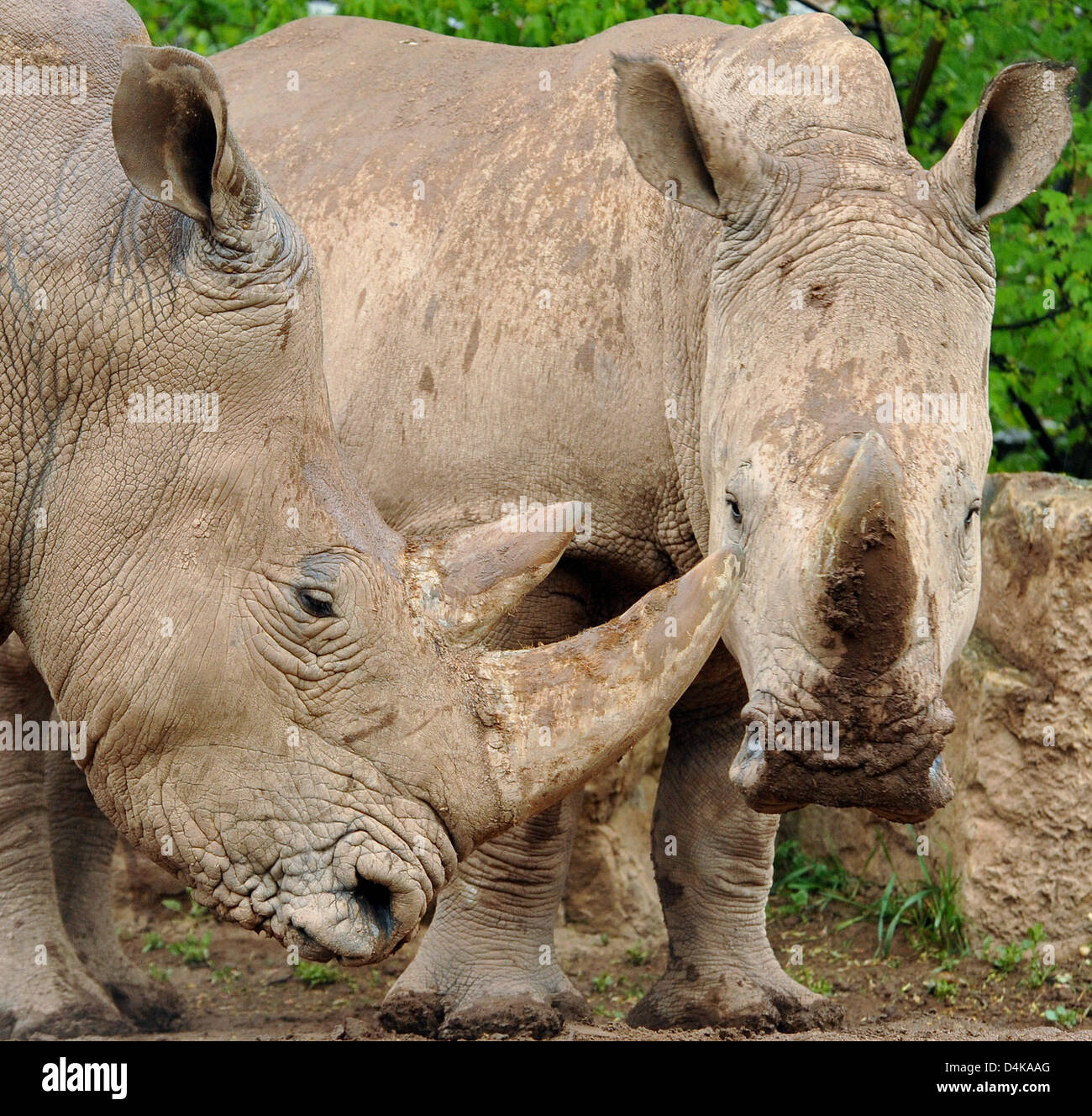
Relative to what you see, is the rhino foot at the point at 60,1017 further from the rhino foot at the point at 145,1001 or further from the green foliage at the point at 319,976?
the green foliage at the point at 319,976

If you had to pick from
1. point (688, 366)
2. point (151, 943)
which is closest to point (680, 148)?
point (688, 366)

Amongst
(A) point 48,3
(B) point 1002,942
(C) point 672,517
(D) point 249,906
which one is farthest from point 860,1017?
(A) point 48,3

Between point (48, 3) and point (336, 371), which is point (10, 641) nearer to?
point (336, 371)

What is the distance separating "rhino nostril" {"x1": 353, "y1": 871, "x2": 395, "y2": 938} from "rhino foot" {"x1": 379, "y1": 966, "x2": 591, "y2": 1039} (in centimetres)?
163

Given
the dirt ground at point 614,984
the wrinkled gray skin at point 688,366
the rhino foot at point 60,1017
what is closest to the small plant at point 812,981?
the dirt ground at point 614,984

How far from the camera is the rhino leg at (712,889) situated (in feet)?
18.4

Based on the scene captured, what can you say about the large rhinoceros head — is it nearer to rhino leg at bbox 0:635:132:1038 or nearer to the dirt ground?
the dirt ground

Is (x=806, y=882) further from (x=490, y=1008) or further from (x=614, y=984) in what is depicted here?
(x=490, y=1008)

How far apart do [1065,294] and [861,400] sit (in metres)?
3.38

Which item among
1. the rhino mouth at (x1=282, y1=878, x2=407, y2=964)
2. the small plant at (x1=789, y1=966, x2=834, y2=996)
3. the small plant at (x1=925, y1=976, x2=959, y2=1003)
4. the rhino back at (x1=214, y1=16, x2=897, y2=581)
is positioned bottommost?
the small plant at (x1=789, y1=966, x2=834, y2=996)

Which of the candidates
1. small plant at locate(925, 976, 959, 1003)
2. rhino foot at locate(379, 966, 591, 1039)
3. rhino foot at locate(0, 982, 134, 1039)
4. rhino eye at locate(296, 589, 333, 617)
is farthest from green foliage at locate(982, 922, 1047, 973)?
rhino eye at locate(296, 589, 333, 617)

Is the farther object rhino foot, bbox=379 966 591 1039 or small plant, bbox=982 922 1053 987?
small plant, bbox=982 922 1053 987

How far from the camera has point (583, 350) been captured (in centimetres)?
503

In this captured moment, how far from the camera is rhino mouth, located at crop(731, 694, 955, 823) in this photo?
4.00 meters
